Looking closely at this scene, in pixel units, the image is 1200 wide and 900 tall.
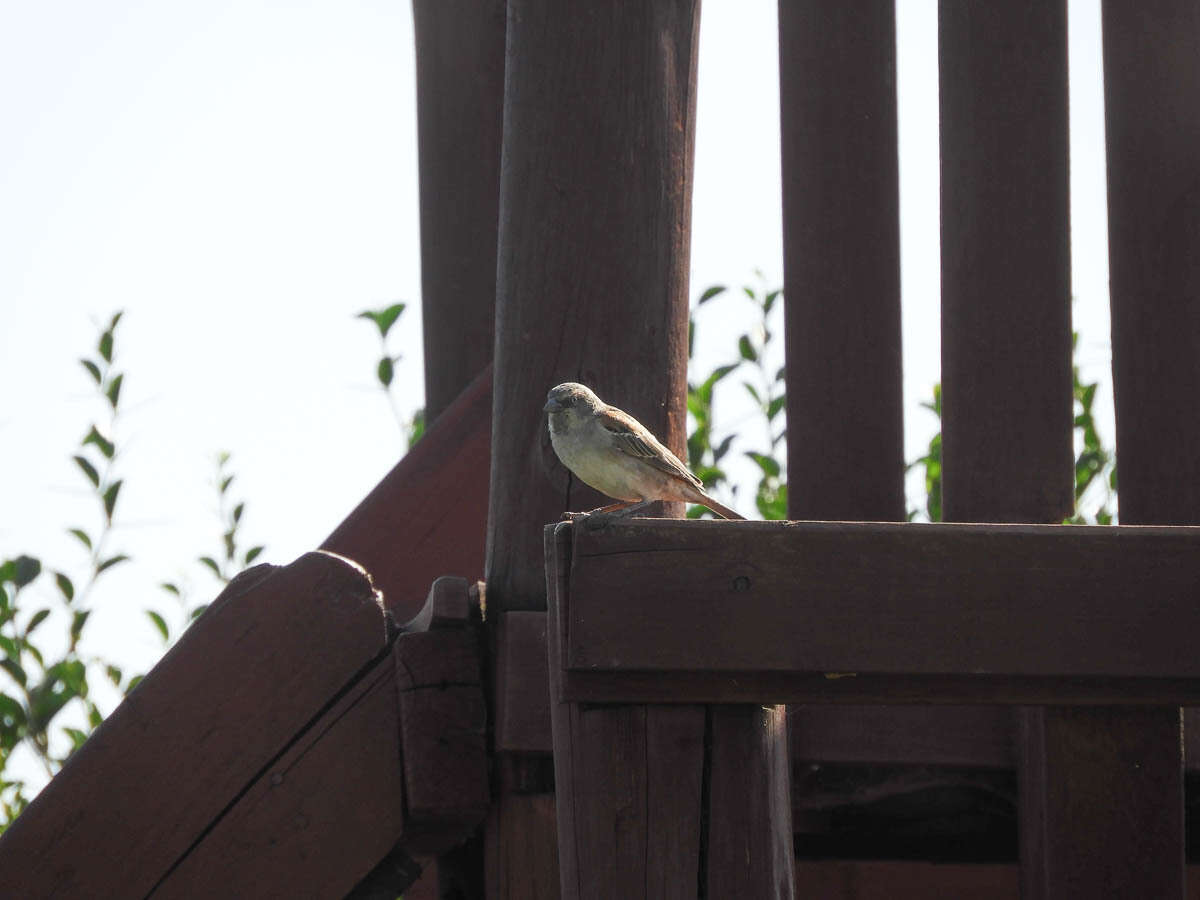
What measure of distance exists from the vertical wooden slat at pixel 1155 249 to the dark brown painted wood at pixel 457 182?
1.67 metres

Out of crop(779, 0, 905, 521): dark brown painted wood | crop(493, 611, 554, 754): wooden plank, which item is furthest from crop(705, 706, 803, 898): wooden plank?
crop(779, 0, 905, 521): dark brown painted wood

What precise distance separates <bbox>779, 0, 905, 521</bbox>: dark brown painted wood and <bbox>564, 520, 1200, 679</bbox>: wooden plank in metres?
1.19

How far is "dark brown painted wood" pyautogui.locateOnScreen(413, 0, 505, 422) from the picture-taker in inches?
172

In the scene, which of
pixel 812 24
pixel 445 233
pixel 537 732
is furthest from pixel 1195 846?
pixel 445 233

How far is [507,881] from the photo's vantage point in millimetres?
3338

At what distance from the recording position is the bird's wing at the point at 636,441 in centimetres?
338

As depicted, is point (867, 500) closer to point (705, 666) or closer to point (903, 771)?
point (903, 771)

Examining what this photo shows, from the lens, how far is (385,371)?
505 centimetres

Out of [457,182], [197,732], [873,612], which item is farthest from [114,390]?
[873,612]

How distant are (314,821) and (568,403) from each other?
1047 millimetres

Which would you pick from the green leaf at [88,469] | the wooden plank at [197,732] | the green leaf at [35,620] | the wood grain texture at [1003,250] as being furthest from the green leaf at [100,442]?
the wood grain texture at [1003,250]

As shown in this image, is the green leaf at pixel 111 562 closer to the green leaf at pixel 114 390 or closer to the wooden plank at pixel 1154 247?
the green leaf at pixel 114 390

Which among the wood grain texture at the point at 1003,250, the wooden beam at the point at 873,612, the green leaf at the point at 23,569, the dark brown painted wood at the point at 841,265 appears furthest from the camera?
the green leaf at the point at 23,569

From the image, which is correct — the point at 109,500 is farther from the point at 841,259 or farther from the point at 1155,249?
the point at 1155,249
